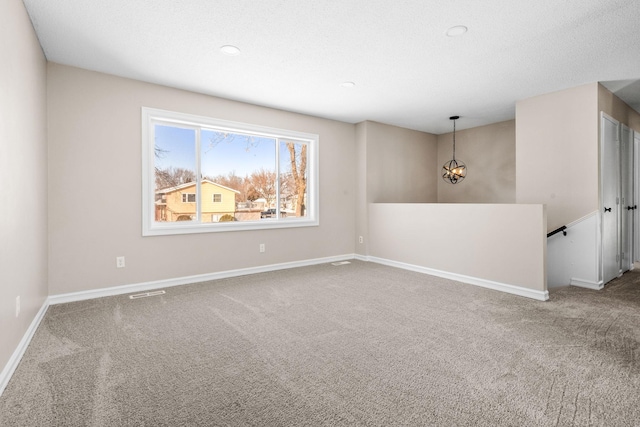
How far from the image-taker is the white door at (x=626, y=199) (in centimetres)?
441

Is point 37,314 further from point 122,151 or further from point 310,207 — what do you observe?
point 310,207

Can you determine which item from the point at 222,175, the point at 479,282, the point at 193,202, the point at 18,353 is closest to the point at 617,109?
the point at 479,282

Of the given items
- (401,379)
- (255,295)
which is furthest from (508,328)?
(255,295)

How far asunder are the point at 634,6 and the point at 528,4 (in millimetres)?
787

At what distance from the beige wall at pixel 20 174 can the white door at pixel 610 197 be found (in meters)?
5.66

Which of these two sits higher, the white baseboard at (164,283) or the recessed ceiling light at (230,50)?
the recessed ceiling light at (230,50)

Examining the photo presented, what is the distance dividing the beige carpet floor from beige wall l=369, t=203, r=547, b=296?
421mm

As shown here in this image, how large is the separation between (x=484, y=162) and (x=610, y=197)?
2254 mm

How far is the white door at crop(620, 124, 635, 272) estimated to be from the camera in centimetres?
441

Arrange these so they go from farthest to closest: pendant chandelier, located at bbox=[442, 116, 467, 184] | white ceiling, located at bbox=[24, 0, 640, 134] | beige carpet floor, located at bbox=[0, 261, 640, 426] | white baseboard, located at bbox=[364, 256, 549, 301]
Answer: pendant chandelier, located at bbox=[442, 116, 467, 184] < white baseboard, located at bbox=[364, 256, 549, 301] < white ceiling, located at bbox=[24, 0, 640, 134] < beige carpet floor, located at bbox=[0, 261, 640, 426]

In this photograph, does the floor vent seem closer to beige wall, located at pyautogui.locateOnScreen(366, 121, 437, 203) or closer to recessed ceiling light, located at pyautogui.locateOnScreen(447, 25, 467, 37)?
beige wall, located at pyautogui.locateOnScreen(366, 121, 437, 203)

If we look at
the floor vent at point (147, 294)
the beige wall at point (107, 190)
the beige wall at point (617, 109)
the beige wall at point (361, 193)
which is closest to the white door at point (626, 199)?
the beige wall at point (617, 109)

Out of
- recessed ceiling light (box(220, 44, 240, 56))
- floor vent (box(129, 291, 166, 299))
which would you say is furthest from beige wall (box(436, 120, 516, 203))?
floor vent (box(129, 291, 166, 299))

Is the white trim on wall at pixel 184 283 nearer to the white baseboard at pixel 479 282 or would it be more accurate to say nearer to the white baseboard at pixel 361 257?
the white baseboard at pixel 479 282
